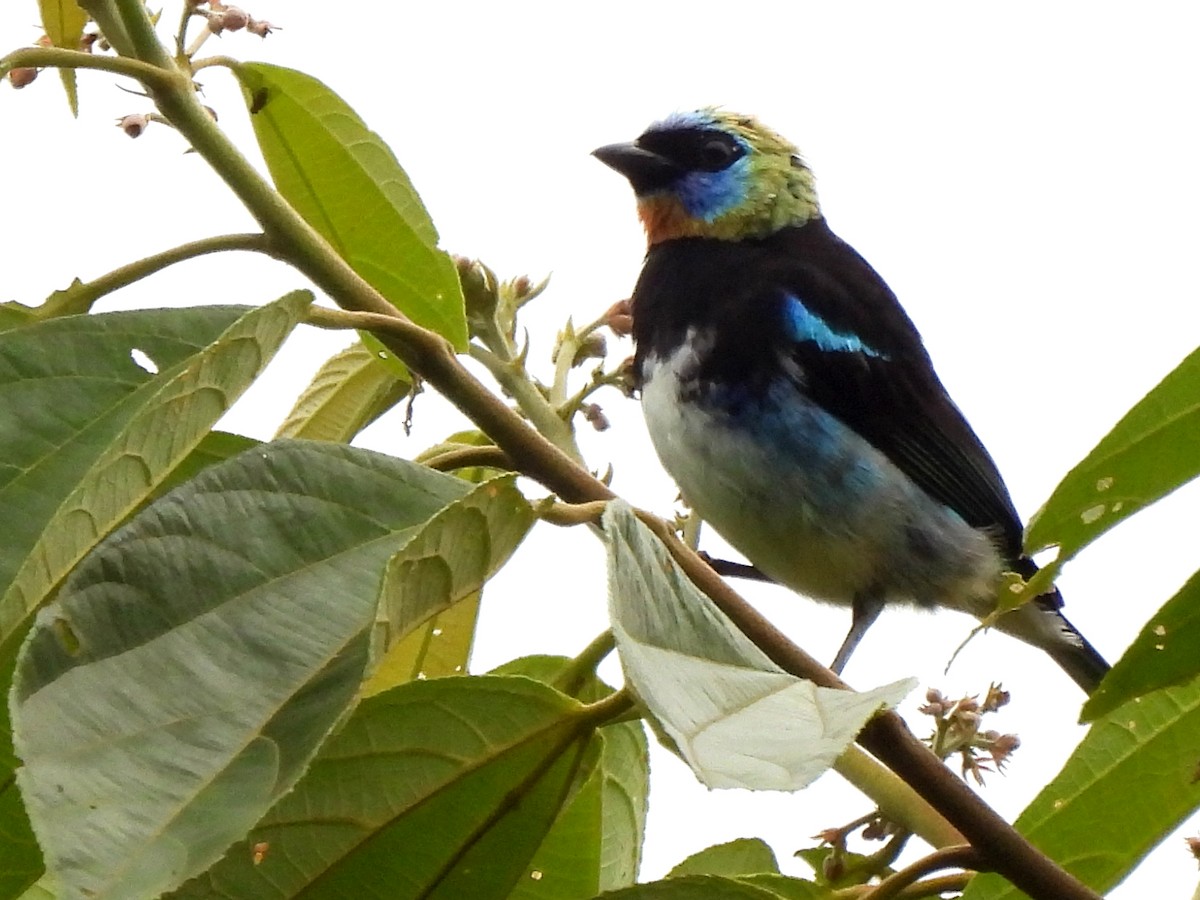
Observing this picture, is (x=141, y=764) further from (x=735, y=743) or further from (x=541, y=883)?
(x=541, y=883)

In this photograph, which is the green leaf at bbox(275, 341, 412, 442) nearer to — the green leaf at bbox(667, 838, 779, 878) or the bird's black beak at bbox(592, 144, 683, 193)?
the green leaf at bbox(667, 838, 779, 878)

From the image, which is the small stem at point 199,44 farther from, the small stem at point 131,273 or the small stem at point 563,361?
the small stem at point 563,361

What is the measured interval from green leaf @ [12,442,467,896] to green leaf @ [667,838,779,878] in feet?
2.04

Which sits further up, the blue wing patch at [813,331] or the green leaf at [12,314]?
the blue wing patch at [813,331]

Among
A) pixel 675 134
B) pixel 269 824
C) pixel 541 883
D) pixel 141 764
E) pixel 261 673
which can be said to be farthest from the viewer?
pixel 675 134

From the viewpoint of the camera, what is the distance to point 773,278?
10.7 feet

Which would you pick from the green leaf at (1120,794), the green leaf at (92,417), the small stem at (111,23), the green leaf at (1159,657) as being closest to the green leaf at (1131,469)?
the green leaf at (1159,657)

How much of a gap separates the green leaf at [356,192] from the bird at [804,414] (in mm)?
1309

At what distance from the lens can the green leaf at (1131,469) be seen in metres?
1.24

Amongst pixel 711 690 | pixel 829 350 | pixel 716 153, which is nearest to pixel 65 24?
pixel 711 690

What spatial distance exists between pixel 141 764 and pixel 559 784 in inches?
20.0

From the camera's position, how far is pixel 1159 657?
4.11 ft

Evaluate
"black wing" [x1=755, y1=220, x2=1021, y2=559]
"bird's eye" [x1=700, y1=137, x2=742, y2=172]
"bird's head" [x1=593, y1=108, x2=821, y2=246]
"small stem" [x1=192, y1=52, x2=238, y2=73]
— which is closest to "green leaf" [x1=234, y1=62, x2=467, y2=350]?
"small stem" [x1=192, y1=52, x2=238, y2=73]

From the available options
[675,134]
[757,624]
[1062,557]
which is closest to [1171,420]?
[1062,557]
